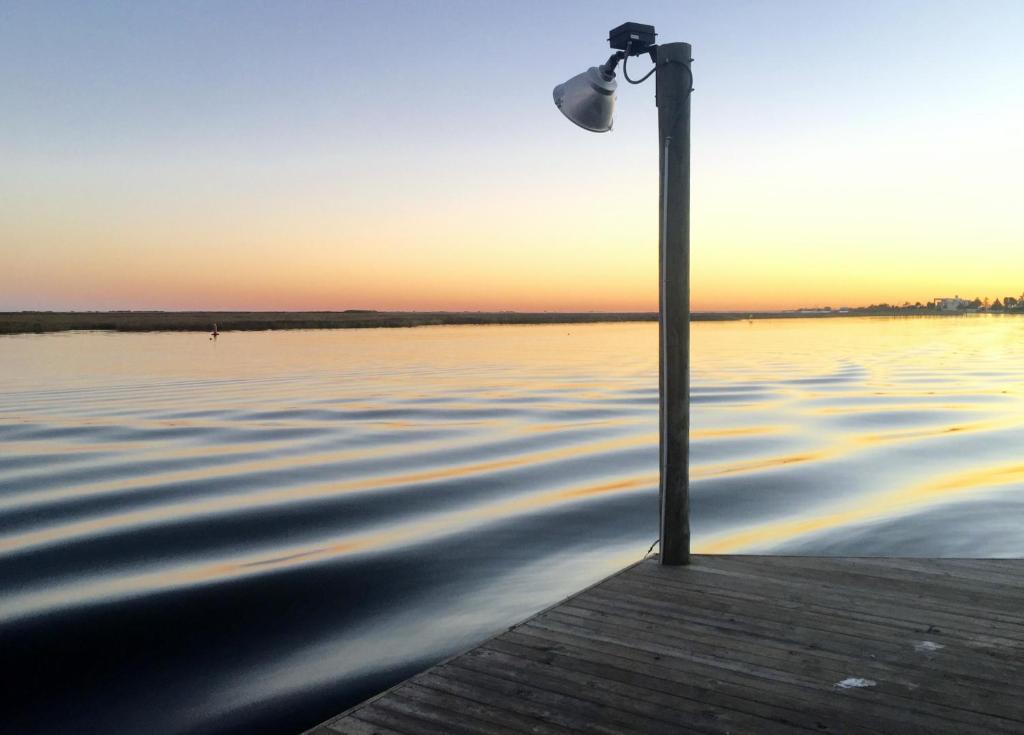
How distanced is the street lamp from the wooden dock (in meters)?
0.50

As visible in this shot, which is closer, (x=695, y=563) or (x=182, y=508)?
(x=695, y=563)

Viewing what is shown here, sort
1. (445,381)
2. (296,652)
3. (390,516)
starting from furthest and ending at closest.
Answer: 1. (445,381)
2. (390,516)
3. (296,652)

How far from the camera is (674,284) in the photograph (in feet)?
18.0

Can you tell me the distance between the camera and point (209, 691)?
18.2 ft

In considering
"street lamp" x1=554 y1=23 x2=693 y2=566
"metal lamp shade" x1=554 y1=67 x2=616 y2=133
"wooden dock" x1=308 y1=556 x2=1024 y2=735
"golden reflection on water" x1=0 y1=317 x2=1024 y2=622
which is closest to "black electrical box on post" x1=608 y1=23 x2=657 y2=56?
"street lamp" x1=554 y1=23 x2=693 y2=566

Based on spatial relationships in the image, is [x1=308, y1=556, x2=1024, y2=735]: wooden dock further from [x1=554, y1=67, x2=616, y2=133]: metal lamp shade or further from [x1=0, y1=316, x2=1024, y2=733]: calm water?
[x1=554, y1=67, x2=616, y2=133]: metal lamp shade

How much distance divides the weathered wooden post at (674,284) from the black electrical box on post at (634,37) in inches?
4.0

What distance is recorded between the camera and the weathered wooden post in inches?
215

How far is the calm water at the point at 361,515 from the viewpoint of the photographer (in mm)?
5961

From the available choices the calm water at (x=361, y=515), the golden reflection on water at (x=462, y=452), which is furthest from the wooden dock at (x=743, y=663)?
the golden reflection on water at (x=462, y=452)

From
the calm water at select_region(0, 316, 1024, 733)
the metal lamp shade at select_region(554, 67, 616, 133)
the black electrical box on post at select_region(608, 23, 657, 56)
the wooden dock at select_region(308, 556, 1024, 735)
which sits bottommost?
the calm water at select_region(0, 316, 1024, 733)

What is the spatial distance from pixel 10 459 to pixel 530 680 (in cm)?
1346

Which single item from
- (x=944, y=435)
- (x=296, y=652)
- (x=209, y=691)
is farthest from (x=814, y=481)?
(x=209, y=691)

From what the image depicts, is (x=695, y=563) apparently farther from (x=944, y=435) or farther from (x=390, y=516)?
(x=944, y=435)
